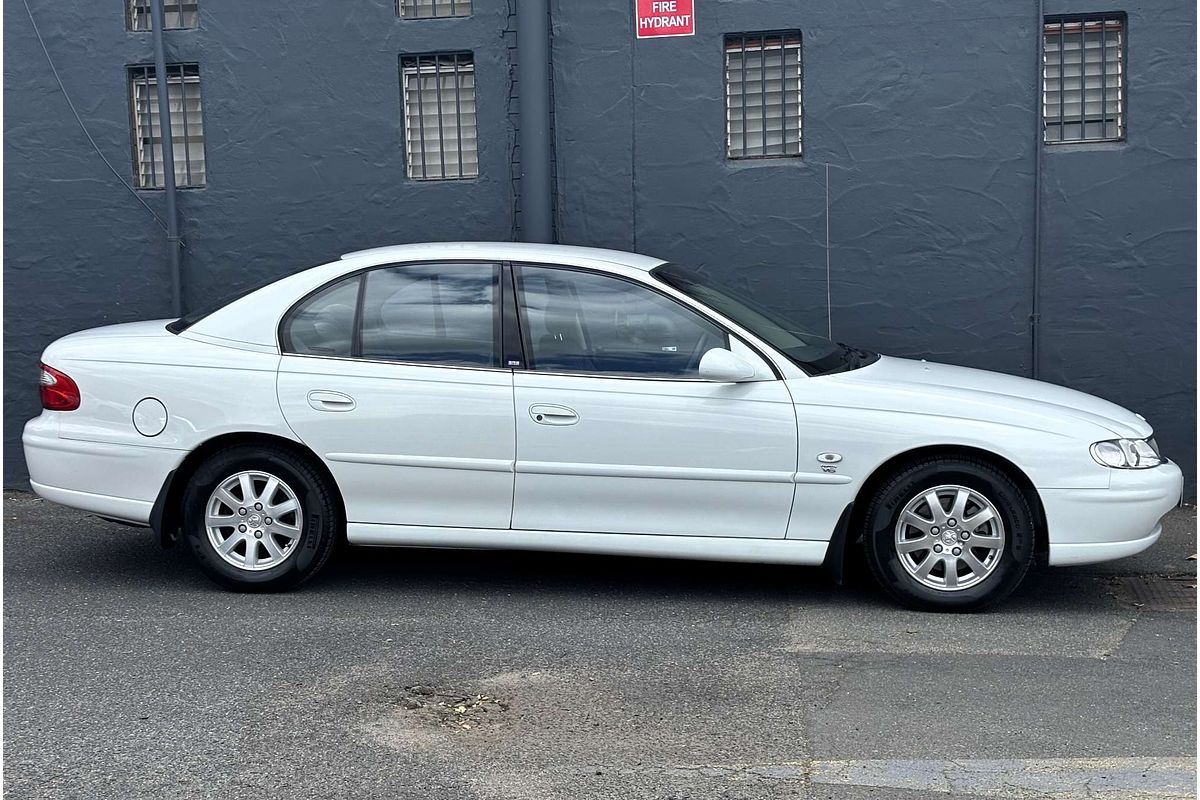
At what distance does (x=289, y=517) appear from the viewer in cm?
617

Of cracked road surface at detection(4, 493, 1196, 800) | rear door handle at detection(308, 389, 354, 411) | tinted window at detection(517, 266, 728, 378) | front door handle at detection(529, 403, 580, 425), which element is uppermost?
tinted window at detection(517, 266, 728, 378)

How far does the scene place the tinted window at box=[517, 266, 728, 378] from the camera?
5992 mm

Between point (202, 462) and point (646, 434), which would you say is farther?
point (202, 462)

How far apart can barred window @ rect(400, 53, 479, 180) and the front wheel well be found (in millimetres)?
3202

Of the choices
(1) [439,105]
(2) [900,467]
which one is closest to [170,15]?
(1) [439,105]

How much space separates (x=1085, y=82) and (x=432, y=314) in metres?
4.60

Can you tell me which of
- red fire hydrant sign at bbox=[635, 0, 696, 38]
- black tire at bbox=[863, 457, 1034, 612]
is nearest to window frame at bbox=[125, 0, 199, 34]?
red fire hydrant sign at bbox=[635, 0, 696, 38]

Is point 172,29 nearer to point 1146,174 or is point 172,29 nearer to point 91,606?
point 91,606

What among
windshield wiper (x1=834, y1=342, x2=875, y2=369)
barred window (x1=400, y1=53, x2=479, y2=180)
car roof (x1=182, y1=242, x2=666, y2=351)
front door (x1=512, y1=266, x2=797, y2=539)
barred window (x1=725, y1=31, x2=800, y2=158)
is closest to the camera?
front door (x1=512, y1=266, x2=797, y2=539)

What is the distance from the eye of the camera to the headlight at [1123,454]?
5.77 meters

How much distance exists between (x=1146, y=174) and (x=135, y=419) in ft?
19.6

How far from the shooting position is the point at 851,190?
8.42m

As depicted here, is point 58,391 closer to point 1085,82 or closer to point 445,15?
point 445,15

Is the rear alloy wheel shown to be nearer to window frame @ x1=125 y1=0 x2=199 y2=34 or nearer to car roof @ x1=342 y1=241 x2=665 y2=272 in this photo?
car roof @ x1=342 y1=241 x2=665 y2=272
